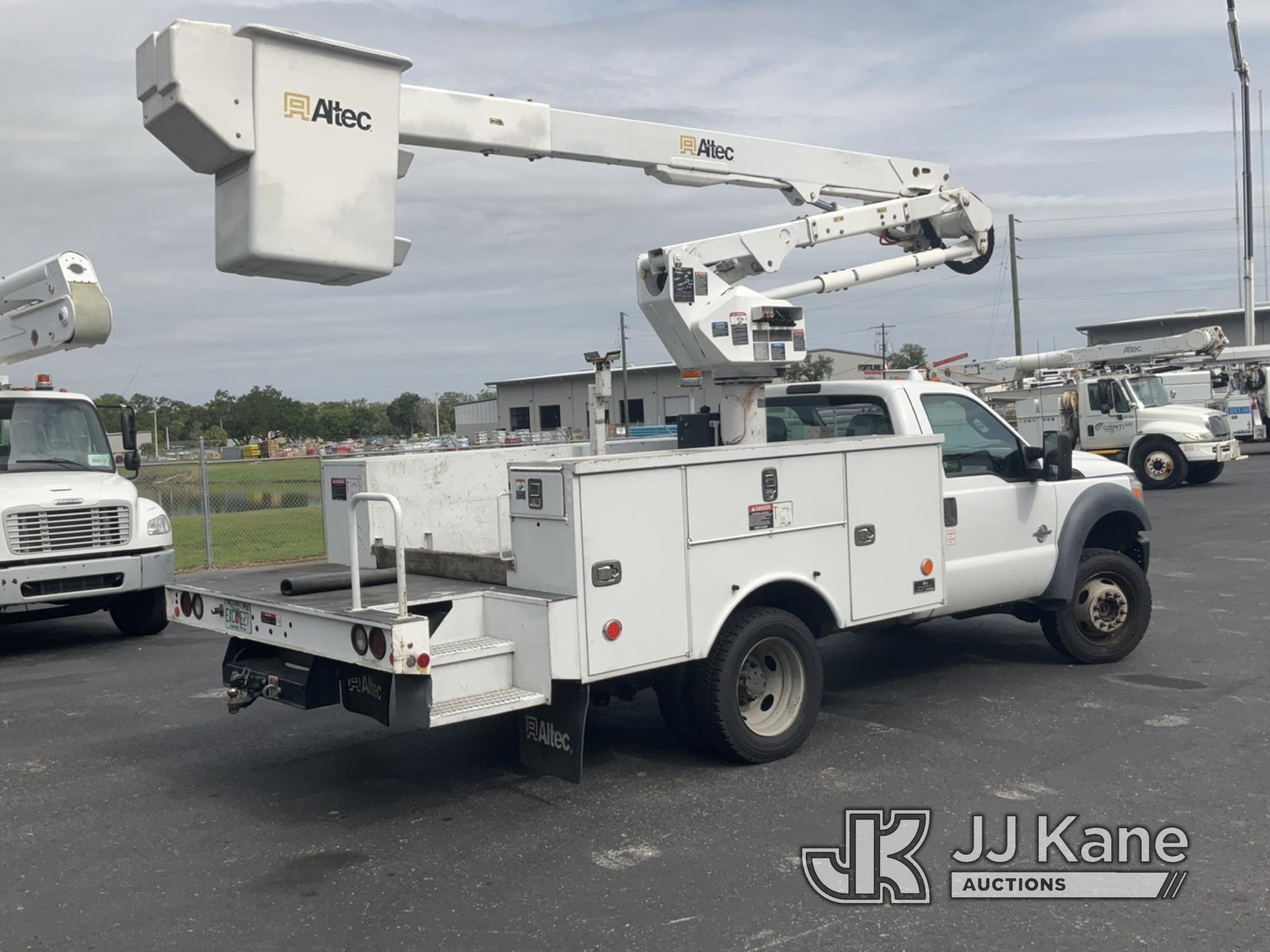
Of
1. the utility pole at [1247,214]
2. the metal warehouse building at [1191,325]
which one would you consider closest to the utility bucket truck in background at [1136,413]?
the utility pole at [1247,214]

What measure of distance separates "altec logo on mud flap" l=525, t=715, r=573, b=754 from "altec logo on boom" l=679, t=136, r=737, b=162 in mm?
4581

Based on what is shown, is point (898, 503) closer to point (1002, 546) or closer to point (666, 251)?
point (1002, 546)

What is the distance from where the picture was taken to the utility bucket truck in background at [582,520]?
18.0 feet

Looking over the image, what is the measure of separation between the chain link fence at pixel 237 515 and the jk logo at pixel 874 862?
381 inches

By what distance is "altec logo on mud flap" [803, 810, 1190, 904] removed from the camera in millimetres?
4680

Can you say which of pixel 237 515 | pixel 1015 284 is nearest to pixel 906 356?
pixel 1015 284

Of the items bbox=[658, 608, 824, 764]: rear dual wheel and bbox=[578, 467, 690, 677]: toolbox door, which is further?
bbox=[658, 608, 824, 764]: rear dual wheel

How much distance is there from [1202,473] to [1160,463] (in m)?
1.16

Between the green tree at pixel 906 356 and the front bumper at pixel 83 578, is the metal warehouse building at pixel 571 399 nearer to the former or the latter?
the green tree at pixel 906 356

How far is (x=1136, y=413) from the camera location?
24828 mm

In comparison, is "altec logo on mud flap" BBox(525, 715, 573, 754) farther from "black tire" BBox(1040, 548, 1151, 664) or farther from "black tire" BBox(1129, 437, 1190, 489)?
"black tire" BBox(1129, 437, 1190, 489)

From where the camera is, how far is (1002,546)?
26.0 feet

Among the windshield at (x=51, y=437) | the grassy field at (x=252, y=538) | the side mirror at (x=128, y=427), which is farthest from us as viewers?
the grassy field at (x=252, y=538)

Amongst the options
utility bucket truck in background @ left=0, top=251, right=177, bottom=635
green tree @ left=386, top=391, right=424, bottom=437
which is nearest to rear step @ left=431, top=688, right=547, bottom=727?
utility bucket truck in background @ left=0, top=251, right=177, bottom=635
